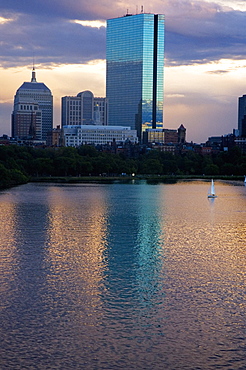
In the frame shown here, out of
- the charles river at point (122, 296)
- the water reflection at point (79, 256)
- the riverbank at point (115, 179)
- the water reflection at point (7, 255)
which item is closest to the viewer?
the charles river at point (122, 296)

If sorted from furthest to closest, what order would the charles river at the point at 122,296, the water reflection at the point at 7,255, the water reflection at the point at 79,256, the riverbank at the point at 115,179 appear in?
1. the riverbank at the point at 115,179
2. the water reflection at the point at 7,255
3. the water reflection at the point at 79,256
4. the charles river at the point at 122,296

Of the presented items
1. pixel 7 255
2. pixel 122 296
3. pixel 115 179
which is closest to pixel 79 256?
pixel 7 255

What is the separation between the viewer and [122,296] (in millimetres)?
32750

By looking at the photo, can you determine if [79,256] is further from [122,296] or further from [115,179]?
[115,179]

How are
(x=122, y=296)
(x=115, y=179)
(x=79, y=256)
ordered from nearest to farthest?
(x=122, y=296)
(x=79, y=256)
(x=115, y=179)

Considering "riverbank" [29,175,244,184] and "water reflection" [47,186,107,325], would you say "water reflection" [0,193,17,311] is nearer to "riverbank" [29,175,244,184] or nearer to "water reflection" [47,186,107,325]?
"water reflection" [47,186,107,325]

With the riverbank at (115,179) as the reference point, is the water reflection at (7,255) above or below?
below

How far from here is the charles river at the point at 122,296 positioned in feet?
81.6

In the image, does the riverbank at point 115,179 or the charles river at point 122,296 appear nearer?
the charles river at point 122,296

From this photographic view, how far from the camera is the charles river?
24859mm

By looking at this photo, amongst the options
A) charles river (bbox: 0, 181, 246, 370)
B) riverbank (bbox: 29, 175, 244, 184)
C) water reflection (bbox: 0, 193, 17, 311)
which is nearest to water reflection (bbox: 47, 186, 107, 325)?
charles river (bbox: 0, 181, 246, 370)

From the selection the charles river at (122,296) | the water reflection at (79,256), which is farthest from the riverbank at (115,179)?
the charles river at (122,296)

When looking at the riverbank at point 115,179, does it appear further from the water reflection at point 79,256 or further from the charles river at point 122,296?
the charles river at point 122,296

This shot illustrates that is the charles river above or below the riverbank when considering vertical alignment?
below
